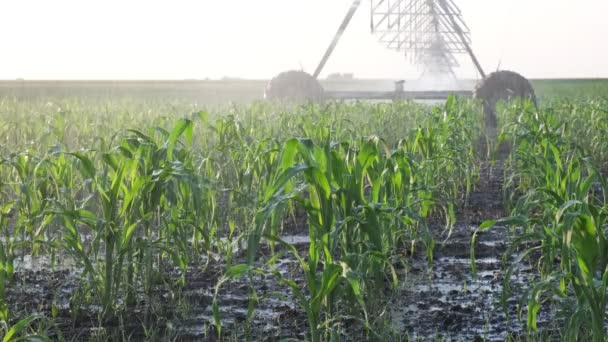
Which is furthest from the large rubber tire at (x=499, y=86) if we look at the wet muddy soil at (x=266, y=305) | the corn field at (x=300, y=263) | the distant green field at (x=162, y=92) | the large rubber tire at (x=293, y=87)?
the wet muddy soil at (x=266, y=305)

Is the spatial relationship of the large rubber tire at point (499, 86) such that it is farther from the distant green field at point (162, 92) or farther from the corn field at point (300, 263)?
the corn field at point (300, 263)

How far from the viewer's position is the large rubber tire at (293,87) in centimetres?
1594

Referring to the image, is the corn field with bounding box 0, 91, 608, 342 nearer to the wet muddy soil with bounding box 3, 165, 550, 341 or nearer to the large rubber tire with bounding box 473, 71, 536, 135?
the wet muddy soil with bounding box 3, 165, 550, 341

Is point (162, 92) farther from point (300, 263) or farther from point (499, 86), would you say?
point (300, 263)

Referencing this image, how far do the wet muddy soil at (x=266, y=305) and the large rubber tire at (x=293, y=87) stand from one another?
1189cm

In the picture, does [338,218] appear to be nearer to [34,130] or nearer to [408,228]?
[408,228]

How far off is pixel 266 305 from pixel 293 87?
12998 mm

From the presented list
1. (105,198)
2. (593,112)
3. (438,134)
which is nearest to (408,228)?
(105,198)

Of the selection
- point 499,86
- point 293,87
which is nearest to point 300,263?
point 499,86

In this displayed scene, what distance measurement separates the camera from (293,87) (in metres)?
16.1

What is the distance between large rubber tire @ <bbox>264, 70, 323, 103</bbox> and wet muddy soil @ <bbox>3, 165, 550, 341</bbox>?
39.0ft

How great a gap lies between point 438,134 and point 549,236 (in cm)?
356

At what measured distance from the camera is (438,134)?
253 inches

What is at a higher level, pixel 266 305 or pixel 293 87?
pixel 293 87
